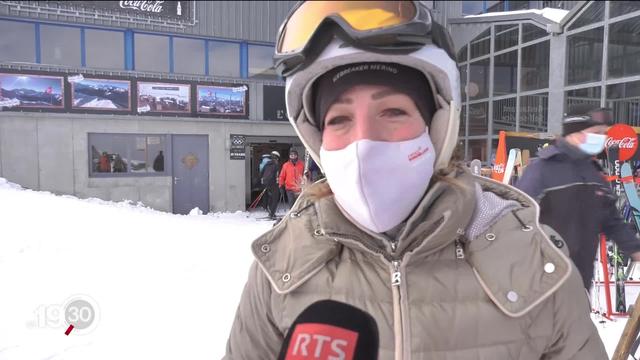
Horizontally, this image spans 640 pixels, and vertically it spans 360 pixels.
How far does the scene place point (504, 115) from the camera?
45.8 feet

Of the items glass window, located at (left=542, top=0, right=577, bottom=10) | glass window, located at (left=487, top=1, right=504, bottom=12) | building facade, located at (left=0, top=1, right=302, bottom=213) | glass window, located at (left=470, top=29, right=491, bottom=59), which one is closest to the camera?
building facade, located at (left=0, top=1, right=302, bottom=213)

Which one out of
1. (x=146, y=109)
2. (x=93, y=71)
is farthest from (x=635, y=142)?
(x=93, y=71)

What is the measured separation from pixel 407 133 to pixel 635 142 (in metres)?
5.99

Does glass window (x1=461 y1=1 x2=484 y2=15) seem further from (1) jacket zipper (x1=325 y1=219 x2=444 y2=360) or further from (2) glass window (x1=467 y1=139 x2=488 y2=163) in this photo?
(1) jacket zipper (x1=325 y1=219 x2=444 y2=360)

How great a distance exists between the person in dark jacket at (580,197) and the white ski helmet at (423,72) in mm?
2159

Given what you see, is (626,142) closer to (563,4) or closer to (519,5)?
(563,4)

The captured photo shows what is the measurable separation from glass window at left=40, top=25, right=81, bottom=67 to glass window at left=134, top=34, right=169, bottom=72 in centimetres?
157

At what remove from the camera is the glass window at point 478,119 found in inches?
575

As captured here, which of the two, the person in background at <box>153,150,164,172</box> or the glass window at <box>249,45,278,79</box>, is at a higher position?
the glass window at <box>249,45,278,79</box>

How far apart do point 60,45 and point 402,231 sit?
1384cm

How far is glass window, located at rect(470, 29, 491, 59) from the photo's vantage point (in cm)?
1448

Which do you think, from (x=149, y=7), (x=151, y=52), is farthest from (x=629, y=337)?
(x=149, y=7)

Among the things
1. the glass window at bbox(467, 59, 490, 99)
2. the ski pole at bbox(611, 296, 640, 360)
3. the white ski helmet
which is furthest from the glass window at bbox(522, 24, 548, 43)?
the white ski helmet

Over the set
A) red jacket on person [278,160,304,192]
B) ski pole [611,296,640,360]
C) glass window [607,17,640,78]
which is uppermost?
glass window [607,17,640,78]
